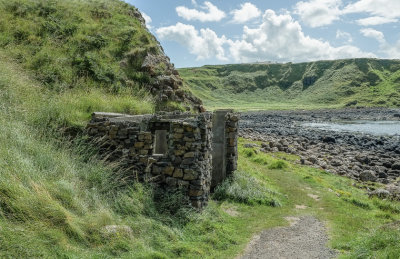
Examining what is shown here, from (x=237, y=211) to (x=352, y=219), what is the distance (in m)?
4.32

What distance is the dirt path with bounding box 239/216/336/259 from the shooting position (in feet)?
28.2

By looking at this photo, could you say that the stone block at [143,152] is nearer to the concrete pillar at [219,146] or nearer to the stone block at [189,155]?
the stone block at [189,155]

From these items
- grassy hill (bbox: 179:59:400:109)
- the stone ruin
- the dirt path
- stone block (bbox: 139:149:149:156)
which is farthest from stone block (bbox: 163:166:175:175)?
grassy hill (bbox: 179:59:400:109)

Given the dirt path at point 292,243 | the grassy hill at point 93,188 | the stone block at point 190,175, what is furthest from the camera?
the stone block at point 190,175

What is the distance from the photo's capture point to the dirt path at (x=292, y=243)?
8.59m

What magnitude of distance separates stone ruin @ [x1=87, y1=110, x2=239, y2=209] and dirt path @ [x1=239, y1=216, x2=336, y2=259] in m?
2.10

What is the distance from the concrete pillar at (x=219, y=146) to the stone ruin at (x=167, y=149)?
9.88ft

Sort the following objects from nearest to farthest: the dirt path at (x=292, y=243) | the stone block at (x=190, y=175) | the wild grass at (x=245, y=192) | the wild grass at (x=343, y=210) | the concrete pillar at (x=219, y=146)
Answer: the wild grass at (x=343, y=210), the dirt path at (x=292, y=243), the stone block at (x=190, y=175), the wild grass at (x=245, y=192), the concrete pillar at (x=219, y=146)

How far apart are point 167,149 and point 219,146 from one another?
437 cm

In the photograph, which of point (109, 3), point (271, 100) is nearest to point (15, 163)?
point (109, 3)

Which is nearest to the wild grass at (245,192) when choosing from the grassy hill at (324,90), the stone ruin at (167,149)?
the stone ruin at (167,149)

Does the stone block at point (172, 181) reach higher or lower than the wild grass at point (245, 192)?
higher

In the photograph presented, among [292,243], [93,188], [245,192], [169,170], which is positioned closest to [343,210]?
[245,192]

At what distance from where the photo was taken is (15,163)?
272 inches
